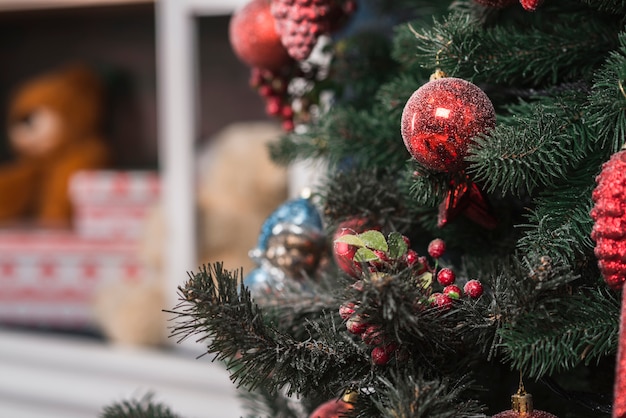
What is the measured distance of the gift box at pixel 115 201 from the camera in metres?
1.36

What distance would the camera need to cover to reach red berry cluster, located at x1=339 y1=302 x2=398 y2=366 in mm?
336

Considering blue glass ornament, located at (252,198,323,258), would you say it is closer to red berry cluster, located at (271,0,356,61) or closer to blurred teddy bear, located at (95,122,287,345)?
red berry cluster, located at (271,0,356,61)

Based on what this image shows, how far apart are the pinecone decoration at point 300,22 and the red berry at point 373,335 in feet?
0.71

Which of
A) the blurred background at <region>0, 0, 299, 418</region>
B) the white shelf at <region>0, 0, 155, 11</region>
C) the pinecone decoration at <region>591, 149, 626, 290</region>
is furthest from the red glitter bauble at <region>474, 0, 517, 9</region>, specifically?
the white shelf at <region>0, 0, 155, 11</region>

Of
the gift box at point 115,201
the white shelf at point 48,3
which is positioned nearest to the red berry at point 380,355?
the gift box at point 115,201

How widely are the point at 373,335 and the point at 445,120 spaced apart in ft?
0.34

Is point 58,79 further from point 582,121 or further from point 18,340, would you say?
point 582,121

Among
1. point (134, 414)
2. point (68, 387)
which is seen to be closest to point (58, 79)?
point (68, 387)

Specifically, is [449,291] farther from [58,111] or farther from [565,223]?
[58,111]

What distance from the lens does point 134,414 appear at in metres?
0.47

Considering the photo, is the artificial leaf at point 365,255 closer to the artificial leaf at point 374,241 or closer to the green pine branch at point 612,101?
the artificial leaf at point 374,241

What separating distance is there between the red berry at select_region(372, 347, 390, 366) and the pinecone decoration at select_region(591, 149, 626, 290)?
0.10m

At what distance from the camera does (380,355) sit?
1.16 ft

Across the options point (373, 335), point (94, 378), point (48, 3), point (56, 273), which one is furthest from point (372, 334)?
point (48, 3)
